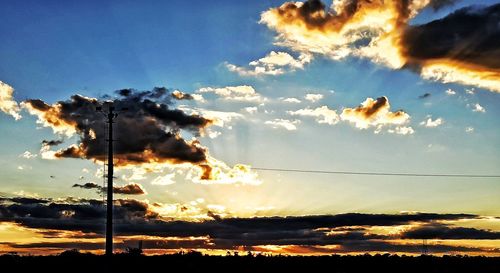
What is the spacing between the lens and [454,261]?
6222cm

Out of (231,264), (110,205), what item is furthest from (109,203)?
(231,264)

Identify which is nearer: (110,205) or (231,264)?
(110,205)

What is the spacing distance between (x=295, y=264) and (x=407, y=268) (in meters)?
9.78

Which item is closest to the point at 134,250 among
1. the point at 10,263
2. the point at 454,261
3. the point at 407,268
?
the point at 10,263

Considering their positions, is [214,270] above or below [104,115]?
below

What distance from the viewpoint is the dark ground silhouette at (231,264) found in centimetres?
4856

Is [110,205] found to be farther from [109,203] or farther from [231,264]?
[231,264]

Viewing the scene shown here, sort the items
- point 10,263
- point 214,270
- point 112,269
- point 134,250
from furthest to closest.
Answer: point 134,250, point 10,263, point 214,270, point 112,269

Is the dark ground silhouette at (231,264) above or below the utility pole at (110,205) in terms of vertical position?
below

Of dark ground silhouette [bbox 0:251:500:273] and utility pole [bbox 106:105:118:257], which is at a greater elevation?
utility pole [bbox 106:105:118:257]

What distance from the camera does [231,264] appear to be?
54500mm

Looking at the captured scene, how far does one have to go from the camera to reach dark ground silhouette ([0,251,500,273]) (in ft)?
159

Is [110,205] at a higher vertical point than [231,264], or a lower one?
higher

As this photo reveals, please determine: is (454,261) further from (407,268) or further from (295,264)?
(295,264)
